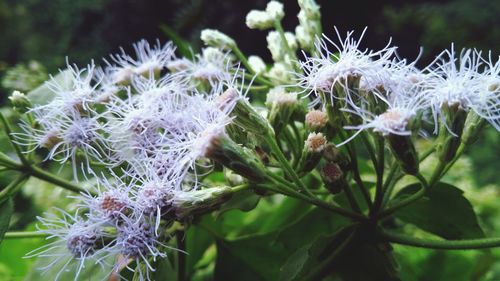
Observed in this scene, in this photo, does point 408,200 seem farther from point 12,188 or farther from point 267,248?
point 12,188

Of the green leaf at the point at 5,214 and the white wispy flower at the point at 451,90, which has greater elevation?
the green leaf at the point at 5,214

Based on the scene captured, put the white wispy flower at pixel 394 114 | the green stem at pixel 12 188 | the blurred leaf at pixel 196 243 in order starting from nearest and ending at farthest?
the white wispy flower at pixel 394 114 < the green stem at pixel 12 188 < the blurred leaf at pixel 196 243

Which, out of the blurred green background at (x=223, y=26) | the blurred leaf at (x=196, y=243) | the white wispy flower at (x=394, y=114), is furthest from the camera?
the blurred green background at (x=223, y=26)

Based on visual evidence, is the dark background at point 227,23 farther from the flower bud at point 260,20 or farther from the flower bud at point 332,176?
the flower bud at point 332,176

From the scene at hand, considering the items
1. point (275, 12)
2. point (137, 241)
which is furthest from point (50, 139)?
point (275, 12)

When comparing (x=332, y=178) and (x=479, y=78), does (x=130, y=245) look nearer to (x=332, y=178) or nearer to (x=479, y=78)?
(x=332, y=178)

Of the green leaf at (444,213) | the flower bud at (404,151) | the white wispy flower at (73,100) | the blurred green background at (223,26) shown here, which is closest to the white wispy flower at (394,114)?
the flower bud at (404,151)

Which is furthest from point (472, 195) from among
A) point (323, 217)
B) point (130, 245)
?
point (130, 245)

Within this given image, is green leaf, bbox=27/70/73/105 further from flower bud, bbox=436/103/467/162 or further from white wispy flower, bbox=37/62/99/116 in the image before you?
flower bud, bbox=436/103/467/162
